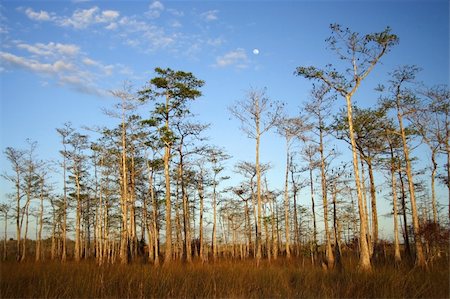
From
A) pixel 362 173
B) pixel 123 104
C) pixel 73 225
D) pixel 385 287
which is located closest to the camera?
pixel 385 287

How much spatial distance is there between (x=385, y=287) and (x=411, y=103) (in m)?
15.2

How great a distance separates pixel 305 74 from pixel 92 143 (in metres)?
20.2

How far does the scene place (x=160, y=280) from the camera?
717 centimetres

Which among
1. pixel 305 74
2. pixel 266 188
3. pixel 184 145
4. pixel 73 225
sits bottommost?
pixel 73 225

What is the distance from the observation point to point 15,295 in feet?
18.7

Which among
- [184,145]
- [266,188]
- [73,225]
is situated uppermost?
[184,145]

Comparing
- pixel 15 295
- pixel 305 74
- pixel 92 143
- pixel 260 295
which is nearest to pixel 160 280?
pixel 260 295

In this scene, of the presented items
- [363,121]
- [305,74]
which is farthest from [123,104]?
[363,121]

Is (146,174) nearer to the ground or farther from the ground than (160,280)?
farther from the ground

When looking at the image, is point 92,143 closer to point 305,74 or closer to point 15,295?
point 305,74

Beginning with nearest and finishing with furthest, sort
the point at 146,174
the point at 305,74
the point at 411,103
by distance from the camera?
the point at 305,74 → the point at 411,103 → the point at 146,174

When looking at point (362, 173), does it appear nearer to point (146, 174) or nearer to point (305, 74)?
point (305, 74)

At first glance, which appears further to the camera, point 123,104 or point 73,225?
point 73,225

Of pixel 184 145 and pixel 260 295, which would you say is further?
pixel 184 145
